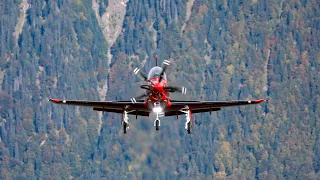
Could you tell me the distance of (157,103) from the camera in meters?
169

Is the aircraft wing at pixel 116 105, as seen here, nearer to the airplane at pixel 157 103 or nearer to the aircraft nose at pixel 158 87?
the airplane at pixel 157 103

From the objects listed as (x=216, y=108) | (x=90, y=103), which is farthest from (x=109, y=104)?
(x=216, y=108)

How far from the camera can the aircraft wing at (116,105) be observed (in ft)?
568

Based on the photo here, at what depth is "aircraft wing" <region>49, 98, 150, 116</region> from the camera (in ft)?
568

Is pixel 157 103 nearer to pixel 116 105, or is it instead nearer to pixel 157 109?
pixel 157 109

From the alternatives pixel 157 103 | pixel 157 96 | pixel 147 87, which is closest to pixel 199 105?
pixel 157 103

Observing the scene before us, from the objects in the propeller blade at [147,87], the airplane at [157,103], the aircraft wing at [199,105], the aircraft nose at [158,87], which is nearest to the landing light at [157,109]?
the airplane at [157,103]

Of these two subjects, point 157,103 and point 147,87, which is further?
point 157,103

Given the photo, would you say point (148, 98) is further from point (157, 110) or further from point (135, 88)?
point (135, 88)

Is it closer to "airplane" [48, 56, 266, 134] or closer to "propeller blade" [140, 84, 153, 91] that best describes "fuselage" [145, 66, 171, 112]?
"airplane" [48, 56, 266, 134]

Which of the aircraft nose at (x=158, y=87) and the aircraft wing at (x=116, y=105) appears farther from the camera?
the aircraft wing at (x=116, y=105)

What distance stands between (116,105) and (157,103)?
27.6 ft

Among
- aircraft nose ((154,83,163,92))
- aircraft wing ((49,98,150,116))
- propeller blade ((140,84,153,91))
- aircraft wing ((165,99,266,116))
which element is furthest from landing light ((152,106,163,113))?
aircraft wing ((165,99,266,116))

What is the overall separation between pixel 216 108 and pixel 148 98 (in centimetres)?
1243
